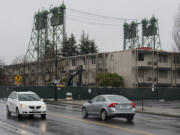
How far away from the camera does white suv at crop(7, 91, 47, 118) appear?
66.0ft

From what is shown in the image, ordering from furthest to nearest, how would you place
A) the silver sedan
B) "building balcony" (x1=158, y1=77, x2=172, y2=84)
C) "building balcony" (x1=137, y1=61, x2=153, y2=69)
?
"building balcony" (x1=158, y1=77, x2=172, y2=84), "building balcony" (x1=137, y1=61, x2=153, y2=69), the silver sedan

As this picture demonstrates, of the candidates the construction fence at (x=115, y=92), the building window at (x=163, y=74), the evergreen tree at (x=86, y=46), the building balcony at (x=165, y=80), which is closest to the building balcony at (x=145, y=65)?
the building window at (x=163, y=74)

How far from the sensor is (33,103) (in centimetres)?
2050

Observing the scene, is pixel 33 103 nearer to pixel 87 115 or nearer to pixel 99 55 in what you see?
pixel 87 115

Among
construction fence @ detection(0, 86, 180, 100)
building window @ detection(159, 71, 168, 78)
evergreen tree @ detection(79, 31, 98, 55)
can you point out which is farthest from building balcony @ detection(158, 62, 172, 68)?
evergreen tree @ detection(79, 31, 98, 55)

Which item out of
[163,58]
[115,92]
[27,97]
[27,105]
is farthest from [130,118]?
[163,58]

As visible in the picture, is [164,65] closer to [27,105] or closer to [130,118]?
[130,118]

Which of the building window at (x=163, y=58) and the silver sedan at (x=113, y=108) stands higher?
the building window at (x=163, y=58)

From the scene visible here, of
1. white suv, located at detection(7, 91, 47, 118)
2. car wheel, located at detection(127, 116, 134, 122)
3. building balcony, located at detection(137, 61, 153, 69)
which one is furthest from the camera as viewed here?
building balcony, located at detection(137, 61, 153, 69)

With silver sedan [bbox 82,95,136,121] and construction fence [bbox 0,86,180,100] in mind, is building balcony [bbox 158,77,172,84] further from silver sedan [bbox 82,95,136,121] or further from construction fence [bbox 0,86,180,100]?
silver sedan [bbox 82,95,136,121]

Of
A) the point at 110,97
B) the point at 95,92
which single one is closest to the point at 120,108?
the point at 110,97

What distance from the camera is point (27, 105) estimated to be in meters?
20.2

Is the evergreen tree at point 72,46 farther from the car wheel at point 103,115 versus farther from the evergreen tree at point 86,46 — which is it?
the car wheel at point 103,115

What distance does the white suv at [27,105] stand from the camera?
20125 millimetres
